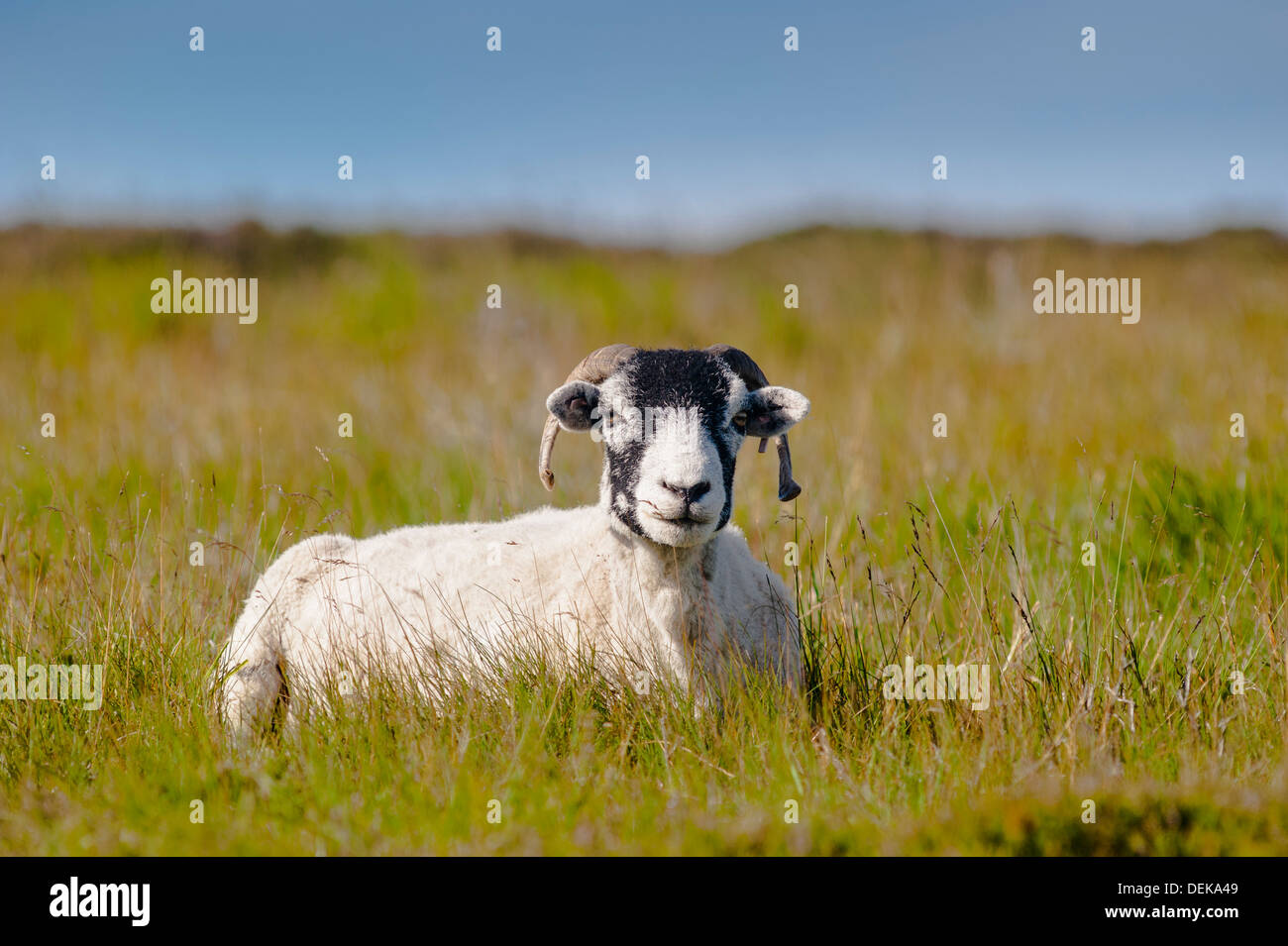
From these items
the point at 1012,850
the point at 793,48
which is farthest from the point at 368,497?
the point at 1012,850

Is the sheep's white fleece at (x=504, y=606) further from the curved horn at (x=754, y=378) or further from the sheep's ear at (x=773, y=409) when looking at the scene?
the sheep's ear at (x=773, y=409)

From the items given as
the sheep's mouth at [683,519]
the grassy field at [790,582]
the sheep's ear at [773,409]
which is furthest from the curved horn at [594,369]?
the grassy field at [790,582]

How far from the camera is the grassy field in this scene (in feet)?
13.8

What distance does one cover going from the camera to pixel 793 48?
7.31 meters

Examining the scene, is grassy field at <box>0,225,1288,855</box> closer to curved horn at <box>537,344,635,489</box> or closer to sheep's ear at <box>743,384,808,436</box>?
sheep's ear at <box>743,384,808,436</box>

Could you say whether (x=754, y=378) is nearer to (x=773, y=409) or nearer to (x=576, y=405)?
(x=773, y=409)

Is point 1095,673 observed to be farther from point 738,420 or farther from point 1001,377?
point 1001,377

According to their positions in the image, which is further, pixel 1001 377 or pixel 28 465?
pixel 1001 377

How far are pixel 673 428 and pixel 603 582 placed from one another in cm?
108

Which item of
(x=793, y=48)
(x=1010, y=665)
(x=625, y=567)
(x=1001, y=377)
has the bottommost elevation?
(x=1010, y=665)

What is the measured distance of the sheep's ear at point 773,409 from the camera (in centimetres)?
525

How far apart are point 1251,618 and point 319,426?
29.9 ft

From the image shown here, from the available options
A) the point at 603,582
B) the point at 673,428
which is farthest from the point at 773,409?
the point at 603,582

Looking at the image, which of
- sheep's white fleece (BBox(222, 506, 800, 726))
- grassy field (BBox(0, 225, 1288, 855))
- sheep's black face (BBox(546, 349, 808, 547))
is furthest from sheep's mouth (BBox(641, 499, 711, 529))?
grassy field (BBox(0, 225, 1288, 855))
